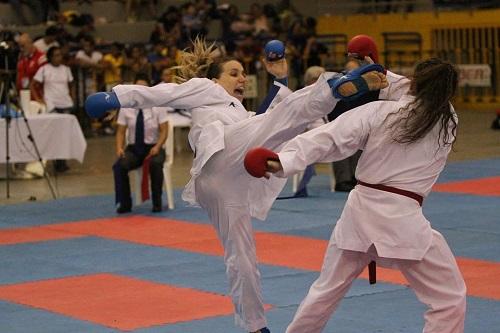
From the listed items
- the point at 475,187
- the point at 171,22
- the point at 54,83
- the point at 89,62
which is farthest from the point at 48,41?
the point at 475,187

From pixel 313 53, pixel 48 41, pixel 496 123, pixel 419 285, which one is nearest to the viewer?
pixel 419 285

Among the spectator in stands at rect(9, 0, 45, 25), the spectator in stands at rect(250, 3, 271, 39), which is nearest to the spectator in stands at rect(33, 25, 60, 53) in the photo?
the spectator in stands at rect(9, 0, 45, 25)

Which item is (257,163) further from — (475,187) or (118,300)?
(475,187)

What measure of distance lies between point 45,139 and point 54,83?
2.32 m

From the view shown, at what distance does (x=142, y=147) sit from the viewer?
13836 millimetres

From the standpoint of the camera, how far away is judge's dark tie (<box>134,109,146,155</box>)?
45.0 ft

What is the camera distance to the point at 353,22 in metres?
29.5

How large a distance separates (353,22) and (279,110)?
909 inches

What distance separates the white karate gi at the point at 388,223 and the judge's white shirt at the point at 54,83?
13.2m

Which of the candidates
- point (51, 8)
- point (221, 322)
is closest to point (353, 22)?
point (51, 8)

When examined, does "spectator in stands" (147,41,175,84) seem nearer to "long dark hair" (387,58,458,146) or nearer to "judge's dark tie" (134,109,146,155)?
"judge's dark tie" (134,109,146,155)

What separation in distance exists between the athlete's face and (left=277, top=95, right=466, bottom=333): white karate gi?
168 centimetres

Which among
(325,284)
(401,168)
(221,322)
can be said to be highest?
(401,168)

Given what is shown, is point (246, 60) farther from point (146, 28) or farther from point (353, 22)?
point (353, 22)
